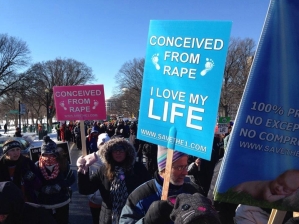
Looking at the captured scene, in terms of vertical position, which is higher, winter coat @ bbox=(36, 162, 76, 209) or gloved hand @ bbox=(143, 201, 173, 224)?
gloved hand @ bbox=(143, 201, 173, 224)

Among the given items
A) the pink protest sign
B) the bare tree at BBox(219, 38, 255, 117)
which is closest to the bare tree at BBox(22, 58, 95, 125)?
the bare tree at BBox(219, 38, 255, 117)

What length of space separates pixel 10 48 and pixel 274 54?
43630 mm

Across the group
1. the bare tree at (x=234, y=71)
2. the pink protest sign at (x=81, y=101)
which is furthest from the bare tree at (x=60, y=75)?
the pink protest sign at (x=81, y=101)

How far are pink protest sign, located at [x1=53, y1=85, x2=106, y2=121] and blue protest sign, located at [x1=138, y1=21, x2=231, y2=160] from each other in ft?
7.24

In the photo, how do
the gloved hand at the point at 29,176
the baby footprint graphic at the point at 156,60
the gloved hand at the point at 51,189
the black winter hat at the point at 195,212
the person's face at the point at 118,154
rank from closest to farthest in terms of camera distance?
the black winter hat at the point at 195,212 → the baby footprint graphic at the point at 156,60 → the person's face at the point at 118,154 → the gloved hand at the point at 29,176 → the gloved hand at the point at 51,189

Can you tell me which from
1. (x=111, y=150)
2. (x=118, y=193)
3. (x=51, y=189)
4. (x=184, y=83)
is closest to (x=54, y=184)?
(x=51, y=189)

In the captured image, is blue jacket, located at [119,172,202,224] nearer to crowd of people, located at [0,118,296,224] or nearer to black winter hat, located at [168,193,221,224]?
crowd of people, located at [0,118,296,224]

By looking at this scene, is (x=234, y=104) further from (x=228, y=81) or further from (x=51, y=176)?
(x=51, y=176)

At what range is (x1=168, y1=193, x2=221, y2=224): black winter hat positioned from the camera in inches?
54.2

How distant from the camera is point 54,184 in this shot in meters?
3.82

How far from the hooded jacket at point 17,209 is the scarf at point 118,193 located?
837 mm

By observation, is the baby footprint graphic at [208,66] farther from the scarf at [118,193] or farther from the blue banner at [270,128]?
the scarf at [118,193]

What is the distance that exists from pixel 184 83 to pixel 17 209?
56.8 inches

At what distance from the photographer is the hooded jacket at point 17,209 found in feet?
6.36
